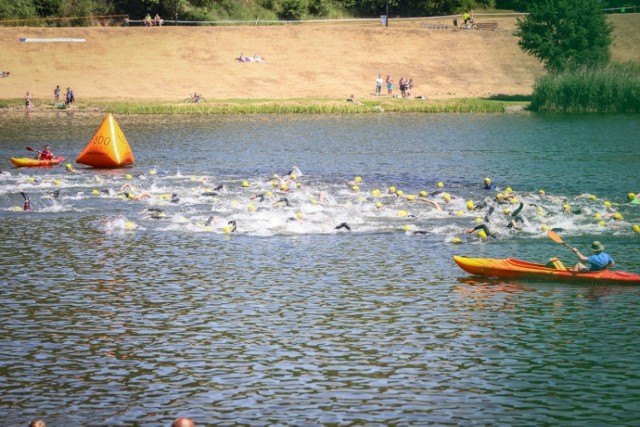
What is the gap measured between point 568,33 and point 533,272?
7300 centimetres

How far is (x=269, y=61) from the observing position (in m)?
102

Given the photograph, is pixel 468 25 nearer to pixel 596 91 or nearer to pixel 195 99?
pixel 596 91

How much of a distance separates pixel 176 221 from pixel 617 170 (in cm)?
2516

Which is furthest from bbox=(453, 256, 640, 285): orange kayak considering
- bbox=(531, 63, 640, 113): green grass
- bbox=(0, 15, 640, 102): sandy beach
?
bbox=(0, 15, 640, 102): sandy beach

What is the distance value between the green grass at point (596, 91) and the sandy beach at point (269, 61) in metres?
13.4

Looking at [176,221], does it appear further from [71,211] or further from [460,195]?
[460,195]

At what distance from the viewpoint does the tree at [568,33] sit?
3679 inches

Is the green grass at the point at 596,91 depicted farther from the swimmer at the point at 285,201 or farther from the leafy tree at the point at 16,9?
the leafy tree at the point at 16,9

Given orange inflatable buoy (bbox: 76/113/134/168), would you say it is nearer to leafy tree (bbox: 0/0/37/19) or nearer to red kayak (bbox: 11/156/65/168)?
red kayak (bbox: 11/156/65/168)

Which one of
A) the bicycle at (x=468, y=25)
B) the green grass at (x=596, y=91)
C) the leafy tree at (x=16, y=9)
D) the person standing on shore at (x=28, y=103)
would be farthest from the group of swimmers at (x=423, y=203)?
the bicycle at (x=468, y=25)

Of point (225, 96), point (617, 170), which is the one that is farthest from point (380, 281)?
point (225, 96)

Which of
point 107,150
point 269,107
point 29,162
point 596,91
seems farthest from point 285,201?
point 596,91

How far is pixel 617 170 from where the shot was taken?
5012 cm

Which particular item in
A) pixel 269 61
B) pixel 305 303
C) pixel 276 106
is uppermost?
pixel 269 61
